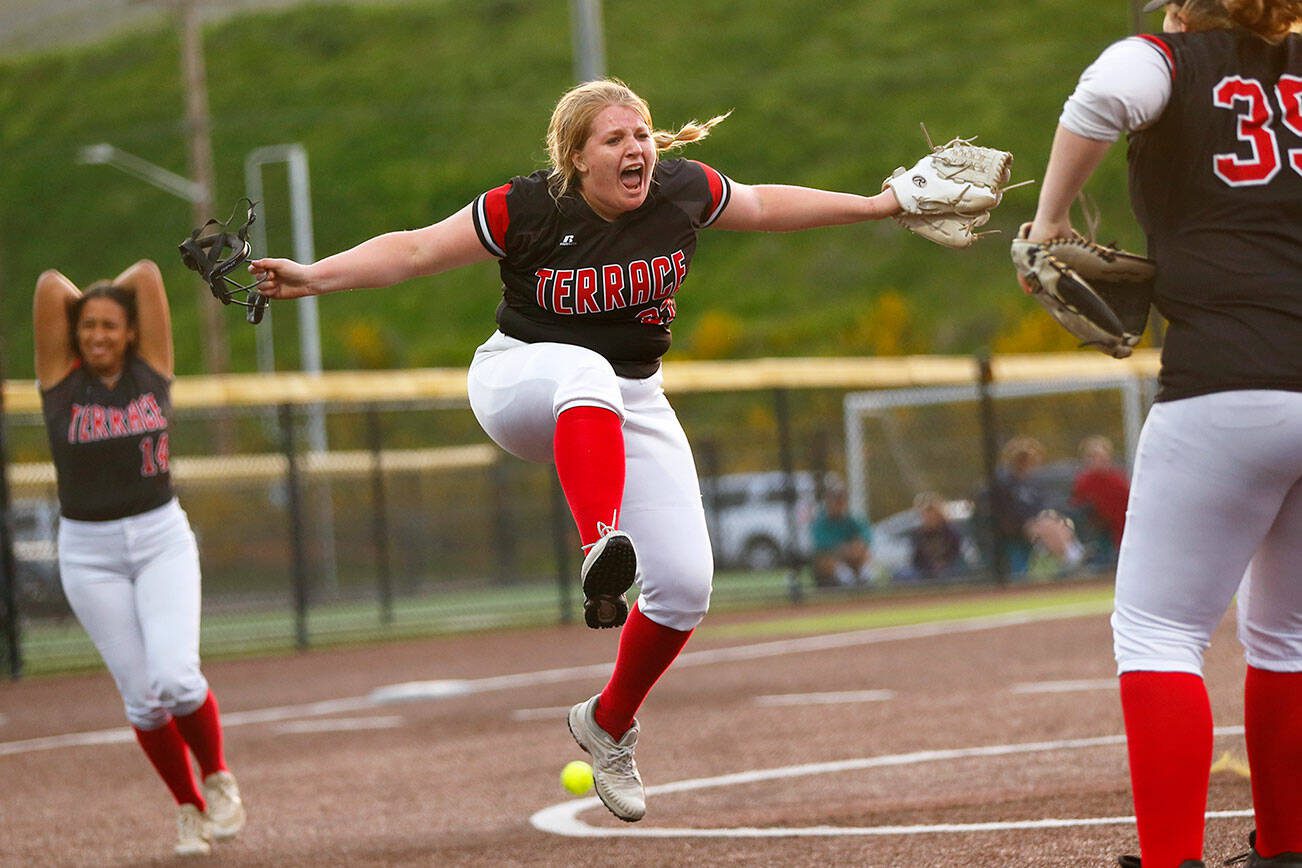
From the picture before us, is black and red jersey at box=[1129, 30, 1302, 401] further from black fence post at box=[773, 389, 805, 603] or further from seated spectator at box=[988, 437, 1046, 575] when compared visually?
seated spectator at box=[988, 437, 1046, 575]

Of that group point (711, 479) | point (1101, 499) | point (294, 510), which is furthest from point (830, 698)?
point (711, 479)

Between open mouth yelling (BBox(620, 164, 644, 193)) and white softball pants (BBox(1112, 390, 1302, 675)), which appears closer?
white softball pants (BBox(1112, 390, 1302, 675))

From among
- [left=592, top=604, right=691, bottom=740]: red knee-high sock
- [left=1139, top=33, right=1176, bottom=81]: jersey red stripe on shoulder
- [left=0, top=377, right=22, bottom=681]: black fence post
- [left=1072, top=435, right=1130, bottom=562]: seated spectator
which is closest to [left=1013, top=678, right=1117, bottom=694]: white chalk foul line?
[left=592, top=604, right=691, bottom=740]: red knee-high sock

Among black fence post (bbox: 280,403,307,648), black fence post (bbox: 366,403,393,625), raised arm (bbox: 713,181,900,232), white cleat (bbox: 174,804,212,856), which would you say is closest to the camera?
raised arm (bbox: 713,181,900,232)

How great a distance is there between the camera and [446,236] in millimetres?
5211

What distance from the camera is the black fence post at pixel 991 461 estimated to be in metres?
20.5

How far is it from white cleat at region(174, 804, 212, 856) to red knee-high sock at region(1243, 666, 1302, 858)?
4183mm

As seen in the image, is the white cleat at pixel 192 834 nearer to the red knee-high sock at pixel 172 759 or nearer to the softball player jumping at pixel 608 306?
the red knee-high sock at pixel 172 759

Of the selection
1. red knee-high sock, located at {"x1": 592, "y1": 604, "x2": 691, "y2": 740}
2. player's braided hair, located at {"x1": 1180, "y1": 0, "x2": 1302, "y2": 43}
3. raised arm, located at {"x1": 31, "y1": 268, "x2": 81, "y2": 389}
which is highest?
player's braided hair, located at {"x1": 1180, "y1": 0, "x2": 1302, "y2": 43}

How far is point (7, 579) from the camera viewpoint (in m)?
15.3

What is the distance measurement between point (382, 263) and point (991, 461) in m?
16.4

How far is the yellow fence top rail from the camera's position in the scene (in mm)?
16770

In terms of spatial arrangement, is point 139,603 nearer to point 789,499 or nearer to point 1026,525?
point 789,499

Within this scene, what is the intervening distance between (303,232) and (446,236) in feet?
115
